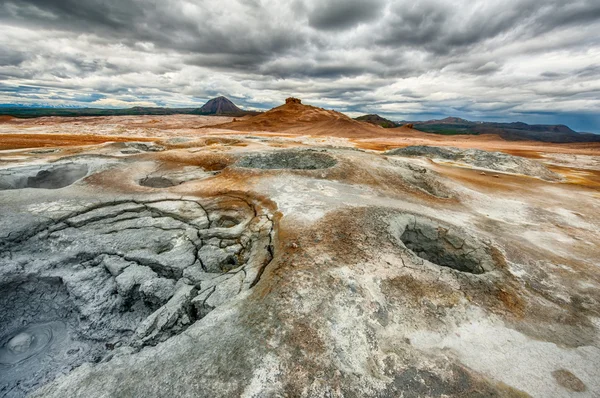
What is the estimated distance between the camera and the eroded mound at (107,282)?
6.11m

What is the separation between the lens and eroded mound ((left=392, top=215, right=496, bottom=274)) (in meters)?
8.35

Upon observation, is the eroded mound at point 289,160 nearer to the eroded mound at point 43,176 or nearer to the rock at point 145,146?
the eroded mound at point 43,176

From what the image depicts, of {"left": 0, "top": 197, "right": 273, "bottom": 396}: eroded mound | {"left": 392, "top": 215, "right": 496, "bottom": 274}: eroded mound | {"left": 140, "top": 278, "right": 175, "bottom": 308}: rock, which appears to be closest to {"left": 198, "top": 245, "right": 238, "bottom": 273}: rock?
{"left": 0, "top": 197, "right": 273, "bottom": 396}: eroded mound

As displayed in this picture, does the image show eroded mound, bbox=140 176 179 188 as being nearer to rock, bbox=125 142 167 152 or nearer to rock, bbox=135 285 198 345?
rock, bbox=135 285 198 345

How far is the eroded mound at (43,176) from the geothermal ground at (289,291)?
164 mm

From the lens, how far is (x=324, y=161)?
55.1ft

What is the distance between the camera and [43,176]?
580 inches

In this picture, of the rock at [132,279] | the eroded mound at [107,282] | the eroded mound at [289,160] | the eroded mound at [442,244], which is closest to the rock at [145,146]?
the eroded mound at [289,160]

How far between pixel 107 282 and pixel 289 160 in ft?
39.9

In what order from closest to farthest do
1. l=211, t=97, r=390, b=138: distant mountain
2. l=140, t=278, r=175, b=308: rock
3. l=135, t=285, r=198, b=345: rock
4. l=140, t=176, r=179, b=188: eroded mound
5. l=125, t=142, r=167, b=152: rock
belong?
1. l=135, t=285, r=198, b=345: rock
2. l=140, t=278, r=175, b=308: rock
3. l=140, t=176, r=179, b=188: eroded mound
4. l=125, t=142, r=167, b=152: rock
5. l=211, t=97, r=390, b=138: distant mountain

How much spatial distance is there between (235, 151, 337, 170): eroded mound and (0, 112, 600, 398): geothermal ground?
9.74 ft

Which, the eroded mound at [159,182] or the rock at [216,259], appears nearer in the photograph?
the rock at [216,259]

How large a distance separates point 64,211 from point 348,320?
398 inches

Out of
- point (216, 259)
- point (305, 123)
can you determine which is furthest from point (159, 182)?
point (305, 123)
